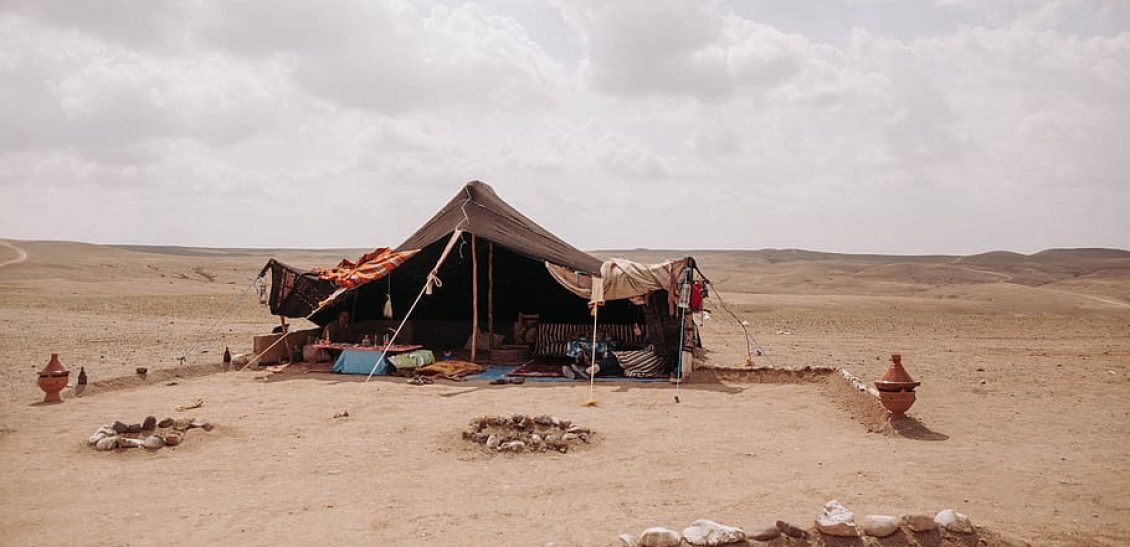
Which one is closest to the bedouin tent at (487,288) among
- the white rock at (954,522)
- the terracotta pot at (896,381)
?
the terracotta pot at (896,381)

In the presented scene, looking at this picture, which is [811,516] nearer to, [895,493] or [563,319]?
[895,493]

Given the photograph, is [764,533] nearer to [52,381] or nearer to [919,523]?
[919,523]

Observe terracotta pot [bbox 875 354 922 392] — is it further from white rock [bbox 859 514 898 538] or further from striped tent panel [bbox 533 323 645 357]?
striped tent panel [bbox 533 323 645 357]

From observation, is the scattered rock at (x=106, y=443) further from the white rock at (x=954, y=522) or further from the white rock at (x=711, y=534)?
the white rock at (x=954, y=522)

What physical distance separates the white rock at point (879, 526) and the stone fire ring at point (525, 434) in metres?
2.75

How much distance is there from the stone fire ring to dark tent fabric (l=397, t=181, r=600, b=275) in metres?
5.00

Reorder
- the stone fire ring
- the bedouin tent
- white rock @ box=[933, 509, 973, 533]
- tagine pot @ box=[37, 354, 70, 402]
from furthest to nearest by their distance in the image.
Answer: the bedouin tent, tagine pot @ box=[37, 354, 70, 402], the stone fire ring, white rock @ box=[933, 509, 973, 533]

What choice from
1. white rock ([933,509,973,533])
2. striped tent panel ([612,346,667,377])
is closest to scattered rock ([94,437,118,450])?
white rock ([933,509,973,533])

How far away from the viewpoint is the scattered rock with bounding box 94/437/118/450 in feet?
21.0

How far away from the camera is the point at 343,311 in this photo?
1366cm

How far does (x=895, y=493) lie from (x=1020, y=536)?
33.6 inches

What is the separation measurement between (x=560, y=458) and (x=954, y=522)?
300 centimetres

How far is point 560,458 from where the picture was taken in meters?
6.36

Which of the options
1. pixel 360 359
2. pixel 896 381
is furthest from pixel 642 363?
pixel 896 381
